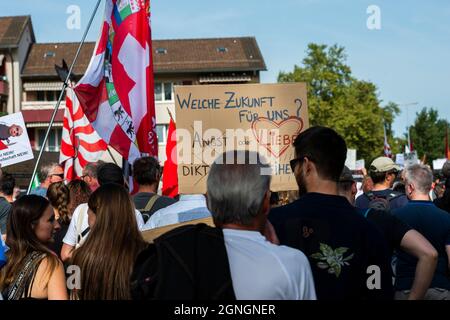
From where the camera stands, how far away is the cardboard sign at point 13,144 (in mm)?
9156

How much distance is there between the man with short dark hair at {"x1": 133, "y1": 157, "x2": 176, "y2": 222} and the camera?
588 cm

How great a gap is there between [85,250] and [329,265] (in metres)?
1.37

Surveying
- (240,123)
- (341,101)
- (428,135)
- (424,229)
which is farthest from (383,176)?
(428,135)

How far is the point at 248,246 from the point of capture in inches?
109

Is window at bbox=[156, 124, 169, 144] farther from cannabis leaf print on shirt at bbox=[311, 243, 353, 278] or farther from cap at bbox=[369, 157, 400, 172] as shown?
cannabis leaf print on shirt at bbox=[311, 243, 353, 278]

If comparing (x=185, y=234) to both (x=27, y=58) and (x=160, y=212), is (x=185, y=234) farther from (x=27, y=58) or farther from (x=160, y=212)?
(x=27, y=58)

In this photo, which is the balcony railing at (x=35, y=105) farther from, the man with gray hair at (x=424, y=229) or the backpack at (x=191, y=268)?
the backpack at (x=191, y=268)

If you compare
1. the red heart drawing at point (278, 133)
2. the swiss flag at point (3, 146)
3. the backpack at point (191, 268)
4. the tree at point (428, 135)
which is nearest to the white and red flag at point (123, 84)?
the swiss flag at point (3, 146)

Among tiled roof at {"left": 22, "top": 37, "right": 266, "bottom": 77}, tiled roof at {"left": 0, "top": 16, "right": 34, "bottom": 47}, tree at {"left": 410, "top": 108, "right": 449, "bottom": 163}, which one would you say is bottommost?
tree at {"left": 410, "top": 108, "right": 449, "bottom": 163}

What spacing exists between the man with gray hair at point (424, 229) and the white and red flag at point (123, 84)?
3.49m

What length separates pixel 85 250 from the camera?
3.94 m

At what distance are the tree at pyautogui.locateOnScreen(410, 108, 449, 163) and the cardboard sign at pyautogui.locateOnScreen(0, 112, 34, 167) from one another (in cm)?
7554

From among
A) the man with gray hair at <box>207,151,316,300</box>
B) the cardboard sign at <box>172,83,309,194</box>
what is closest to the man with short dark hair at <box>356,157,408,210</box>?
the cardboard sign at <box>172,83,309,194</box>

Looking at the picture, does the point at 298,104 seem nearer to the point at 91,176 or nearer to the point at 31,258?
the point at 91,176
